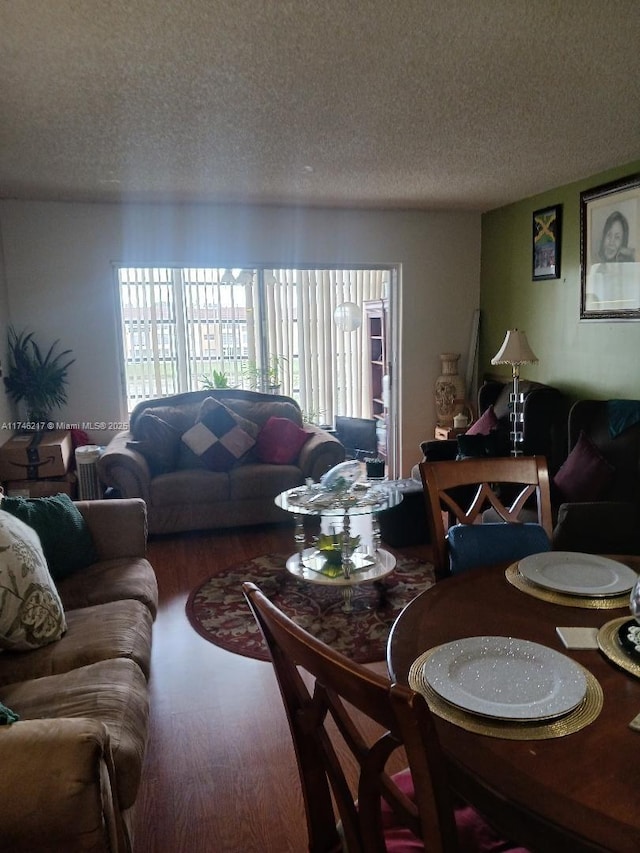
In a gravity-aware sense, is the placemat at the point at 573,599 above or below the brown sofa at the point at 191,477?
above

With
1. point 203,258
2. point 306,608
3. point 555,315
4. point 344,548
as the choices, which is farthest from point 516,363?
point 203,258

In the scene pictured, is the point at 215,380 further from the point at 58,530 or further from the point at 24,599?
the point at 24,599

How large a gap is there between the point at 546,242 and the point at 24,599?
435 centimetres

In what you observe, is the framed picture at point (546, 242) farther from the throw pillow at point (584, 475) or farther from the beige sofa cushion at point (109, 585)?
the beige sofa cushion at point (109, 585)

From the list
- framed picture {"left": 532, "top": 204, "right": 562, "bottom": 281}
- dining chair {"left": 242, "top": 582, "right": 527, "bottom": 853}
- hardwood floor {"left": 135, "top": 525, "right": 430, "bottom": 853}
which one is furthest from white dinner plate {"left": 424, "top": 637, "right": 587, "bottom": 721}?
framed picture {"left": 532, "top": 204, "right": 562, "bottom": 281}

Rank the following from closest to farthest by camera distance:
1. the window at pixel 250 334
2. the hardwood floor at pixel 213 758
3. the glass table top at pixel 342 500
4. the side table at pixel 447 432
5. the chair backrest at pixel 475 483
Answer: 1. the hardwood floor at pixel 213 758
2. the chair backrest at pixel 475 483
3. the glass table top at pixel 342 500
4. the side table at pixel 447 432
5. the window at pixel 250 334

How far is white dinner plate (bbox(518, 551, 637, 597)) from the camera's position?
4.87ft

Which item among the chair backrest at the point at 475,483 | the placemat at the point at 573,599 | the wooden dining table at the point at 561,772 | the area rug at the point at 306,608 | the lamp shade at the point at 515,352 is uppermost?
the lamp shade at the point at 515,352

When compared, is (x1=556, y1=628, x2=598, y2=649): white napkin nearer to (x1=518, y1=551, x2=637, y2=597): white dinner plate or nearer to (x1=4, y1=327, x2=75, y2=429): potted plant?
(x1=518, y1=551, x2=637, y2=597): white dinner plate

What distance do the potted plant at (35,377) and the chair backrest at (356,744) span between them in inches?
167

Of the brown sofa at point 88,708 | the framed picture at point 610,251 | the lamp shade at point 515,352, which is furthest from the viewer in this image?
the lamp shade at point 515,352

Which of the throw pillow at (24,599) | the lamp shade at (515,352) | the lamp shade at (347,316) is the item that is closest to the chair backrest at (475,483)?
the throw pillow at (24,599)

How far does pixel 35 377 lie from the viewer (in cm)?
471

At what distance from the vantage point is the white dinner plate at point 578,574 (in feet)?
4.87
